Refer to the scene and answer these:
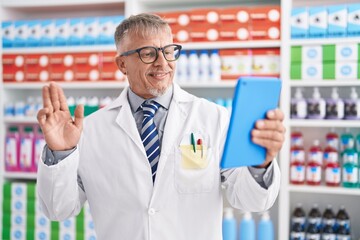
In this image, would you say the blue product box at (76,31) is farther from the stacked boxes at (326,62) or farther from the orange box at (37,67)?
the stacked boxes at (326,62)

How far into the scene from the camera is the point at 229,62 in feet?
11.3

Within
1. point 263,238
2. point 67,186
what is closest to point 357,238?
point 263,238

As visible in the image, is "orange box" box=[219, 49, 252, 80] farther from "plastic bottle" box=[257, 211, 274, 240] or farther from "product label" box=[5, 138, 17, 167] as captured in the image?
"product label" box=[5, 138, 17, 167]

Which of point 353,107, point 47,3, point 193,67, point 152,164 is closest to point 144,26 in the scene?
point 152,164

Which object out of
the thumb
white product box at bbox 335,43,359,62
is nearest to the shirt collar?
the thumb

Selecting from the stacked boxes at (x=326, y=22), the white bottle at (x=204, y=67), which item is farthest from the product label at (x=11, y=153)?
the stacked boxes at (x=326, y=22)

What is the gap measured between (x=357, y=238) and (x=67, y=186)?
265 centimetres

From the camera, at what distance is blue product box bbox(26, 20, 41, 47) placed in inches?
149

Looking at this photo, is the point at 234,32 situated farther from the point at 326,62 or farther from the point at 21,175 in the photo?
the point at 21,175

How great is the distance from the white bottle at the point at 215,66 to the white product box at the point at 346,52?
0.84 m

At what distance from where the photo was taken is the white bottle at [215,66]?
11.3 ft

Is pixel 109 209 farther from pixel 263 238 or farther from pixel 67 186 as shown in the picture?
pixel 263 238

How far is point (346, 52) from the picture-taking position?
321cm

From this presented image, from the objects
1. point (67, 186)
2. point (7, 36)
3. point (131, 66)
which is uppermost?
point (7, 36)
